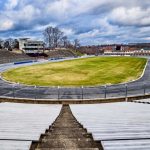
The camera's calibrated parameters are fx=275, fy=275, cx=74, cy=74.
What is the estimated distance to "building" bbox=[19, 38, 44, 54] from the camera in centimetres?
16362

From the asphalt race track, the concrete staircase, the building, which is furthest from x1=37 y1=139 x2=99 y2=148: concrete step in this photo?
the building

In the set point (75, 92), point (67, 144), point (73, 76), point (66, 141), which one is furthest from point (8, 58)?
point (67, 144)

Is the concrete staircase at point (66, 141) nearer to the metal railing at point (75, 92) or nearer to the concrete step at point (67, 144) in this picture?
the concrete step at point (67, 144)

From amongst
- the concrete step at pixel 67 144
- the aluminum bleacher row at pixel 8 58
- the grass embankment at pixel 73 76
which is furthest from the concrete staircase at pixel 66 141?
the aluminum bleacher row at pixel 8 58

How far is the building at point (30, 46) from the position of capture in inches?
6442

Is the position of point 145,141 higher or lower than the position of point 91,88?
higher

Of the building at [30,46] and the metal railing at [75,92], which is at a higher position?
the building at [30,46]

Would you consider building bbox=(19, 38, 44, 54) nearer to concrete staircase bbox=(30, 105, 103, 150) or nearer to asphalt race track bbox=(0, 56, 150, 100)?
asphalt race track bbox=(0, 56, 150, 100)

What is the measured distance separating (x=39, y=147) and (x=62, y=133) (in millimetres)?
2811

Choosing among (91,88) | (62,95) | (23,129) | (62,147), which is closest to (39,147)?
(62,147)

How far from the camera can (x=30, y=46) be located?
167 m

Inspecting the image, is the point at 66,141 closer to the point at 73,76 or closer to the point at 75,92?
the point at 75,92

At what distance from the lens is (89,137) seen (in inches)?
412

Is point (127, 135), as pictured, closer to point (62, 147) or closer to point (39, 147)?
point (62, 147)
